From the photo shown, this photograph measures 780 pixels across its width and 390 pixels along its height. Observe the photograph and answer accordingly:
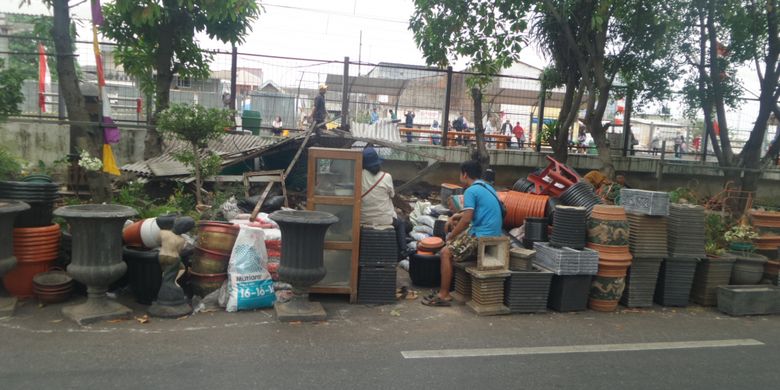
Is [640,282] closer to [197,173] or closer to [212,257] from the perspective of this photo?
[212,257]

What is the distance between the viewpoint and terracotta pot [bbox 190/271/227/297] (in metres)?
6.41

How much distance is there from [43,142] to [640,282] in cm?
1103

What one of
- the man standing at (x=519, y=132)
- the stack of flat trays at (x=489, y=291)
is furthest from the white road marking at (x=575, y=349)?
the man standing at (x=519, y=132)

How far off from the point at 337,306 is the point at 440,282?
1641 millimetres

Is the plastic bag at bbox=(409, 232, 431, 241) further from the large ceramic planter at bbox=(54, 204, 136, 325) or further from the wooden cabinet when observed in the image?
the large ceramic planter at bbox=(54, 204, 136, 325)

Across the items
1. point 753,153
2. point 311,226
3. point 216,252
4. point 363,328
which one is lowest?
point 363,328

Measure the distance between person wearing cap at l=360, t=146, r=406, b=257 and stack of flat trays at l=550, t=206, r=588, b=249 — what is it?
80.7 inches

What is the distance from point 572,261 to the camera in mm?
6809

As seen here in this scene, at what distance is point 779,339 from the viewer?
638cm

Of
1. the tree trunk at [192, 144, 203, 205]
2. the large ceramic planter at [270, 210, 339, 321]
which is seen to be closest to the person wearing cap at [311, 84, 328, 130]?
the tree trunk at [192, 144, 203, 205]

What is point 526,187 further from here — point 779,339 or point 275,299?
point 275,299

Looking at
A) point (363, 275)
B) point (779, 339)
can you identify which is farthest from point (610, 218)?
point (363, 275)

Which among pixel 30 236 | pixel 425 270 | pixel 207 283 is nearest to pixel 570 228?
pixel 425 270

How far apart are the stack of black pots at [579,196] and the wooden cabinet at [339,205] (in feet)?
11.5
